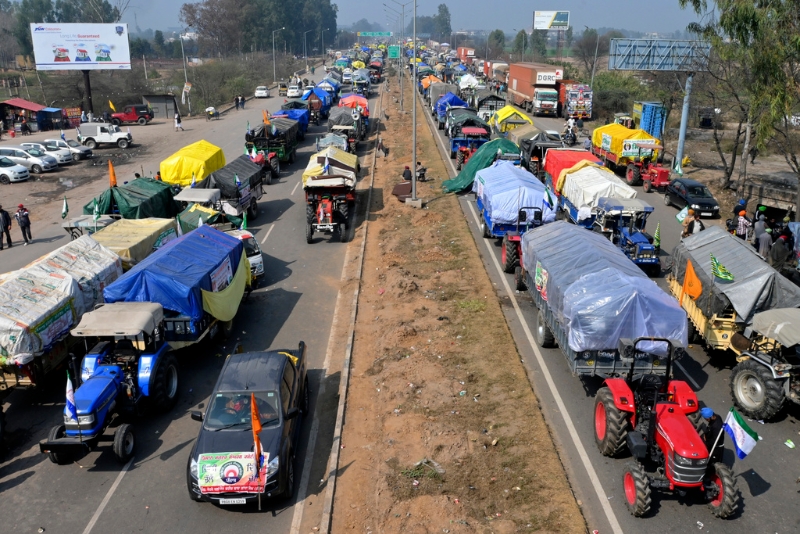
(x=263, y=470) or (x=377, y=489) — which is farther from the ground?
(x=263, y=470)

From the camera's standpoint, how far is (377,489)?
396 inches

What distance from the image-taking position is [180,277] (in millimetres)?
13906

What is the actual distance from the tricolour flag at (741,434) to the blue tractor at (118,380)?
9718 millimetres

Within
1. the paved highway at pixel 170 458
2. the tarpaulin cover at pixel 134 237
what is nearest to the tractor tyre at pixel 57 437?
the paved highway at pixel 170 458

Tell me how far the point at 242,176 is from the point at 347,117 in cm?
1517

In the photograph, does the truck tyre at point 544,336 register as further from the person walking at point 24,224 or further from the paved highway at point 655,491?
the person walking at point 24,224

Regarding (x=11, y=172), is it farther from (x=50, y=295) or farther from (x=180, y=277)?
(x=180, y=277)

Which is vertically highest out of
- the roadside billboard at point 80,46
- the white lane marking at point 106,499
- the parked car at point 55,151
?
the roadside billboard at point 80,46

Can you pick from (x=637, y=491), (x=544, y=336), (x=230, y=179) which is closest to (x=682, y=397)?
(x=637, y=491)

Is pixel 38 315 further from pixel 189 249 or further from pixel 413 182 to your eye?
pixel 413 182

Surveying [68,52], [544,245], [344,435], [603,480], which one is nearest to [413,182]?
[544,245]

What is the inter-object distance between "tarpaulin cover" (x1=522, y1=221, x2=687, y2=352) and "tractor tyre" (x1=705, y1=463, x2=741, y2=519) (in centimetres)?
206

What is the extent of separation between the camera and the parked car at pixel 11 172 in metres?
33.4

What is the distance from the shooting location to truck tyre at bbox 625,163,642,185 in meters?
30.2
